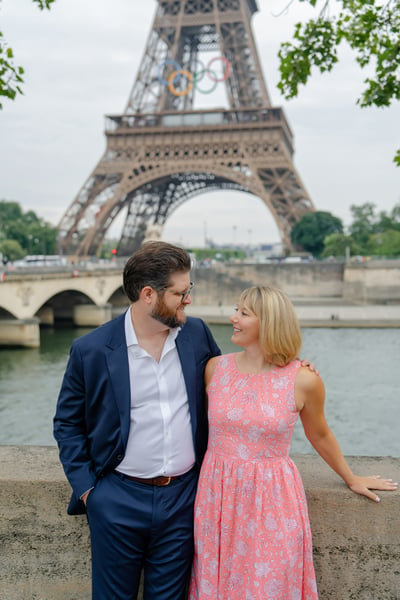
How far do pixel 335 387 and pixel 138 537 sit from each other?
46.6 feet

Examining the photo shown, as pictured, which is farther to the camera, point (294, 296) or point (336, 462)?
point (294, 296)

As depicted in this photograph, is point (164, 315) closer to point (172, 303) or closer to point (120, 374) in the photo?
point (172, 303)

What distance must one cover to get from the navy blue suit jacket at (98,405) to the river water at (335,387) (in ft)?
29.4

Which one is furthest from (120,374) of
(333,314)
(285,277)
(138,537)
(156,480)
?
(285,277)

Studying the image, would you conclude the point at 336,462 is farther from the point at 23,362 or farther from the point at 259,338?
the point at 23,362

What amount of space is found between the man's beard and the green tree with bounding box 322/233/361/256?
45.7m

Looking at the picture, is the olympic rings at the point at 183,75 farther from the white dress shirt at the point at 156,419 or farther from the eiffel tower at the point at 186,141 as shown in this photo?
the white dress shirt at the point at 156,419

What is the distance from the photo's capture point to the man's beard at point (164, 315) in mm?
2082

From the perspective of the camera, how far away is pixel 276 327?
2066 mm

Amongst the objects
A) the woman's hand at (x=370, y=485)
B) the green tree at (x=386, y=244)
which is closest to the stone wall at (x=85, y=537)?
the woman's hand at (x=370, y=485)

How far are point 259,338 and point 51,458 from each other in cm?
109

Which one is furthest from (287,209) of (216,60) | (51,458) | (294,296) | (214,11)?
Result: (51,458)

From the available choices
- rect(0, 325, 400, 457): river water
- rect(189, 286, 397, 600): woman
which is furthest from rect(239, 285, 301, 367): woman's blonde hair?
rect(0, 325, 400, 457): river water

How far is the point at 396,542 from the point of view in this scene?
7.63ft
